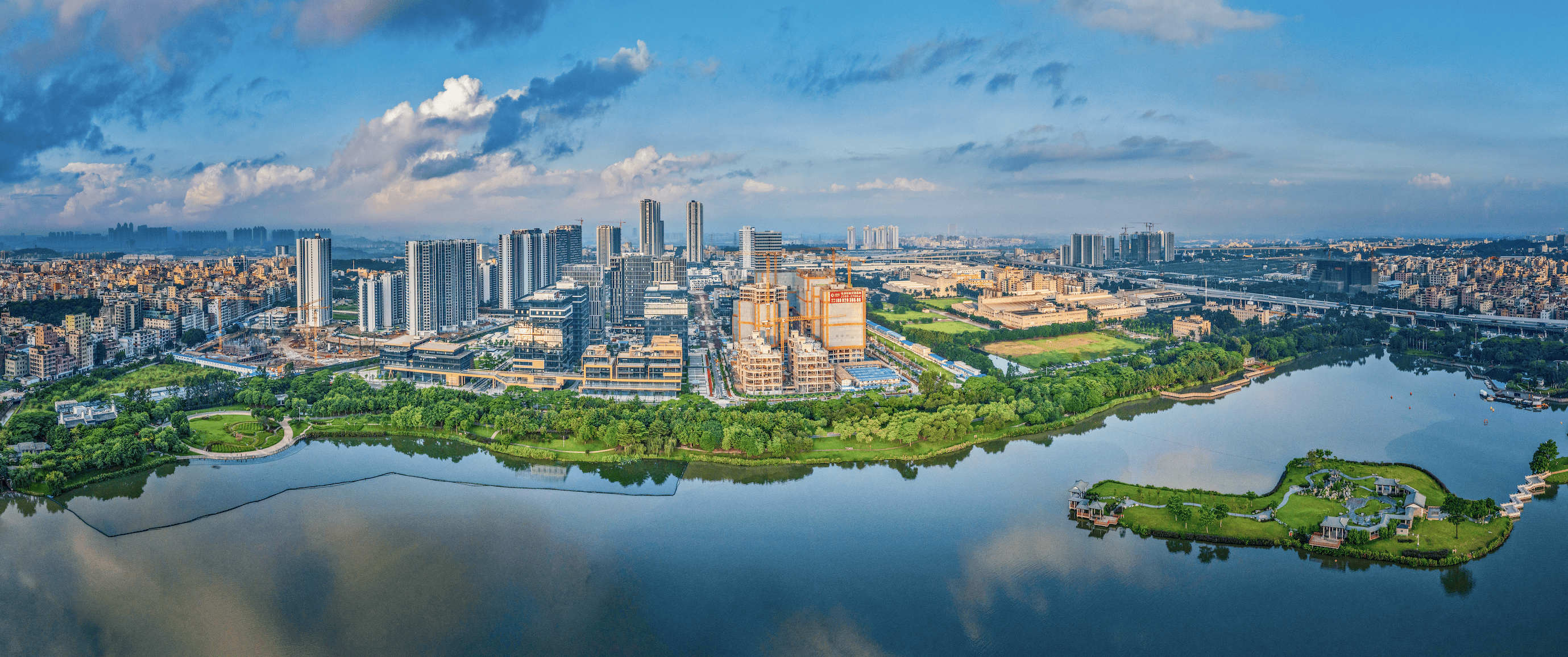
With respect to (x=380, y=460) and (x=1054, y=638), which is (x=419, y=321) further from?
(x=1054, y=638)

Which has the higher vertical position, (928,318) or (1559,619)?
(928,318)

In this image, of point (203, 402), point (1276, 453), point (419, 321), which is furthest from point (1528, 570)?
point (419, 321)

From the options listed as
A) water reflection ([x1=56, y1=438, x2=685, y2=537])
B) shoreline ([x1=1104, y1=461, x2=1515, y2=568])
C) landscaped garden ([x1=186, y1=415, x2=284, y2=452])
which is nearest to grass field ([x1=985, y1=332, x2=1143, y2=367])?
shoreline ([x1=1104, y1=461, x2=1515, y2=568])

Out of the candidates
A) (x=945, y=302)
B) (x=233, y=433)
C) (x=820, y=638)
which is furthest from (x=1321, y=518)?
(x=945, y=302)

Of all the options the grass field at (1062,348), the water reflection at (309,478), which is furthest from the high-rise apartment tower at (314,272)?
the grass field at (1062,348)

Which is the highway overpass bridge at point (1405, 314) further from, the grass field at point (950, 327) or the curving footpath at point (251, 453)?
the curving footpath at point (251, 453)

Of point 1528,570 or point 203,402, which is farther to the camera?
point 203,402
